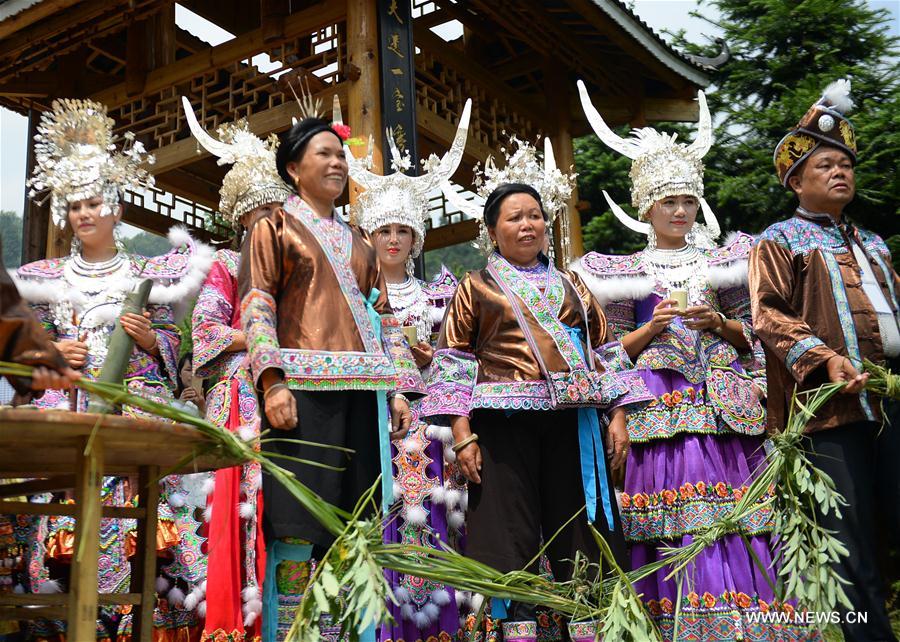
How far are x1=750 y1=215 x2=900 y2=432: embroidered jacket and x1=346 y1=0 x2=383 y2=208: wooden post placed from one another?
3.42 m

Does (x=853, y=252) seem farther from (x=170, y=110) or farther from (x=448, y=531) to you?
(x=170, y=110)

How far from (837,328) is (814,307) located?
14 centimetres

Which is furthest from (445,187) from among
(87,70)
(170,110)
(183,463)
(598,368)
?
(87,70)

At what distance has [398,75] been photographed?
7977 millimetres

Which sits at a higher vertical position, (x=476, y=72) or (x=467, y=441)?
(x=476, y=72)

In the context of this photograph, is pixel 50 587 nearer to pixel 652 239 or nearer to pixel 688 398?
pixel 688 398

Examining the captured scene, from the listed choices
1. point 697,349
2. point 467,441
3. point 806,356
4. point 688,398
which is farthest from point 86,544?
point 697,349

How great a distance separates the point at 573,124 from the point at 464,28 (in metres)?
1.51

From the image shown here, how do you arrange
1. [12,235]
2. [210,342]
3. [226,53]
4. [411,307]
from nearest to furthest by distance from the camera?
[210,342] → [411,307] → [226,53] → [12,235]

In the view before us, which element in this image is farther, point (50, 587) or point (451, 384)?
point (50, 587)

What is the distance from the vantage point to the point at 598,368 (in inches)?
178

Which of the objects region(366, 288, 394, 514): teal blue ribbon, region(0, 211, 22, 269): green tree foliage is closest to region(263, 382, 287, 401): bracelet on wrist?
region(366, 288, 394, 514): teal blue ribbon

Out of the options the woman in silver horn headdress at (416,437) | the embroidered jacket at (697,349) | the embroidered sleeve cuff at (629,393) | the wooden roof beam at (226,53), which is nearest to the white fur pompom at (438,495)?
the woman in silver horn headdress at (416,437)

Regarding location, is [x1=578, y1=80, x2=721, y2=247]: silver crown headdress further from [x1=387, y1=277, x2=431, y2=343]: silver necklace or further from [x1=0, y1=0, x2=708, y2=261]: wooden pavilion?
[x1=0, y1=0, x2=708, y2=261]: wooden pavilion
